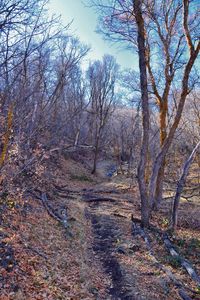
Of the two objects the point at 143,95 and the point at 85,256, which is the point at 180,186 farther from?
the point at 85,256

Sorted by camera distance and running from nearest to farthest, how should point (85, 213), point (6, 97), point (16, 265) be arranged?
point (16, 265) < point (6, 97) < point (85, 213)

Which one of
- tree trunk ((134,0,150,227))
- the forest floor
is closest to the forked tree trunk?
the forest floor

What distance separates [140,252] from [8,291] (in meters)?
4.54

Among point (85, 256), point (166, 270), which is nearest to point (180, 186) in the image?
point (166, 270)

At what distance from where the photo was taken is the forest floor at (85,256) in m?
5.67

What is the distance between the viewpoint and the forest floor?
567 cm

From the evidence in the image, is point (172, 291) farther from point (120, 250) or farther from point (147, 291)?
point (120, 250)

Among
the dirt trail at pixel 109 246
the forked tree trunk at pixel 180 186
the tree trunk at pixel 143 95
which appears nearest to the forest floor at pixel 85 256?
the dirt trail at pixel 109 246

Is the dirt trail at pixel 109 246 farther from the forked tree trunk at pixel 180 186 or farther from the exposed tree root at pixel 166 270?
the forked tree trunk at pixel 180 186

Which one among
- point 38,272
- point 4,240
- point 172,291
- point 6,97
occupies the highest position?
point 6,97

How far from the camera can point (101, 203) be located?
14562 millimetres

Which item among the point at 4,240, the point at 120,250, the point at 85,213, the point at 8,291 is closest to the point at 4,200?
the point at 4,240

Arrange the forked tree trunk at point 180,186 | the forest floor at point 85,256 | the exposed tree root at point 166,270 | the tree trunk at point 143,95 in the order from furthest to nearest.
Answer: the forked tree trunk at point 180,186
the tree trunk at point 143,95
the exposed tree root at point 166,270
the forest floor at point 85,256

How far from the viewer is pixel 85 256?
25.5 ft
